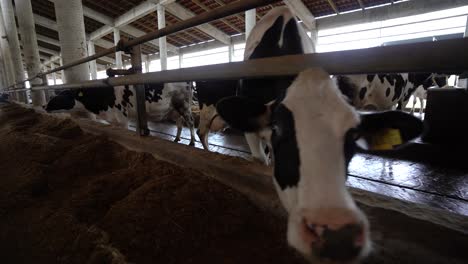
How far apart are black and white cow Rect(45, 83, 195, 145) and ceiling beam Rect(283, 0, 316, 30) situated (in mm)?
7543

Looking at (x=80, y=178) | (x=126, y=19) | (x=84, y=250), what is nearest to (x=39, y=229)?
(x=84, y=250)

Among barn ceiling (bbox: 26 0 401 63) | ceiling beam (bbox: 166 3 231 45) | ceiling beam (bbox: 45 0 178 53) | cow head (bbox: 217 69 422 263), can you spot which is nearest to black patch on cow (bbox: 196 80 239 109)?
cow head (bbox: 217 69 422 263)

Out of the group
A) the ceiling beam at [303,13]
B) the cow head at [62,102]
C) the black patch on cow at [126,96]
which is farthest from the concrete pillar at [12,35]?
the ceiling beam at [303,13]

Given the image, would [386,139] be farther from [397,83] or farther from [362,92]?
[397,83]

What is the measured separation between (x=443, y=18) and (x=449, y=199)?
11851 millimetres

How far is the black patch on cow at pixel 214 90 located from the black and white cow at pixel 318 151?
1926 mm

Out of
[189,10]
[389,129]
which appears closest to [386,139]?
[389,129]

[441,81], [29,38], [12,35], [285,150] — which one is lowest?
[285,150]

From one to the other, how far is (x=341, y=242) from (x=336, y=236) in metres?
0.02

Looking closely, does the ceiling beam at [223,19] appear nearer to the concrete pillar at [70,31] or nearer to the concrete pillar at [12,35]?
the concrete pillar at [70,31]

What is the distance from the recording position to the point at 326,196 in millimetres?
719

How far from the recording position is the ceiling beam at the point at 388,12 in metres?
8.78

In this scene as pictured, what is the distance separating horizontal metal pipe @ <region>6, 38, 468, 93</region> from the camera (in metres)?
0.61

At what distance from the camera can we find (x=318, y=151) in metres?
0.81
